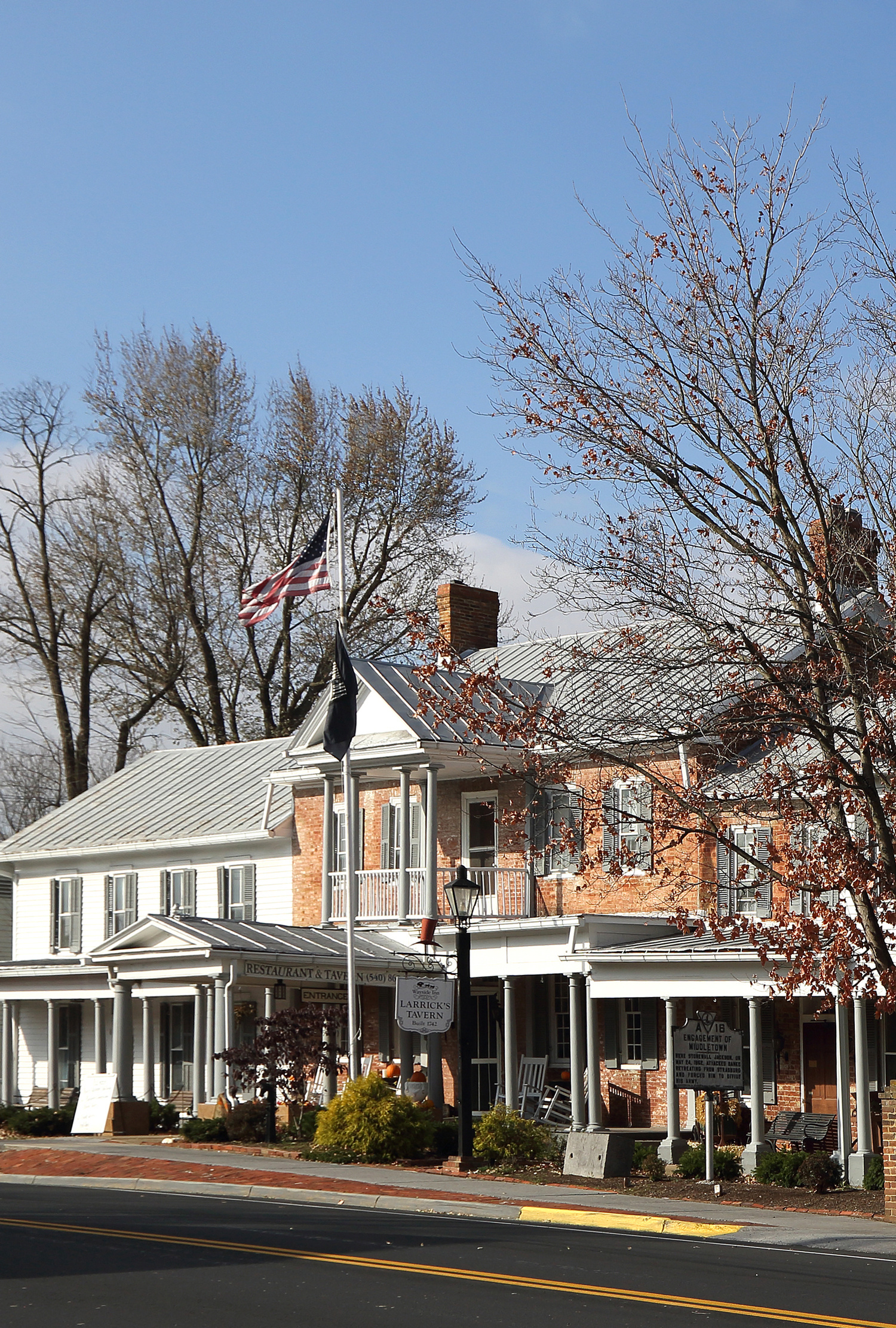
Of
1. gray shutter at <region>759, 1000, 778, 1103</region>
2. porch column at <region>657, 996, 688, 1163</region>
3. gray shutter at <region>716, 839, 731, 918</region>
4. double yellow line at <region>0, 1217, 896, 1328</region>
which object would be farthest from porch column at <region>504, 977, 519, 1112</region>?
double yellow line at <region>0, 1217, 896, 1328</region>

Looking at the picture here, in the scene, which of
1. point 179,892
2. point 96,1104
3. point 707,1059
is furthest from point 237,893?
point 707,1059

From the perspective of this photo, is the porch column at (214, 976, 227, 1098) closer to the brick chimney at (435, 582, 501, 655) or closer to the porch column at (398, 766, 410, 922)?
the porch column at (398, 766, 410, 922)

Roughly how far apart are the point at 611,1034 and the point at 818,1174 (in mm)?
8289

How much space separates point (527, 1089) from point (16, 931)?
1459 centimetres

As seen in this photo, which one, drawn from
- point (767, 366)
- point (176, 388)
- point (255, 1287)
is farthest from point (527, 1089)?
point (176, 388)

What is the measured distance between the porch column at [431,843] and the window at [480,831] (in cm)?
143

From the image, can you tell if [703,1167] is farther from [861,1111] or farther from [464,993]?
[464,993]

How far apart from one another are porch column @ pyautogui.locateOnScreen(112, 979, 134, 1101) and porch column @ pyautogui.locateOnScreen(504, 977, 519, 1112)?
6462mm

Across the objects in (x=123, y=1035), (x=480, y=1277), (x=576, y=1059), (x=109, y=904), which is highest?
(x=109, y=904)

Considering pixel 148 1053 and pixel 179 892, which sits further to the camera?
pixel 179 892

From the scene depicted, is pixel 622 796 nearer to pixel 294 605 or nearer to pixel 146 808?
pixel 146 808

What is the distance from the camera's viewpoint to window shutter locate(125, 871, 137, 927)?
36.7 metres

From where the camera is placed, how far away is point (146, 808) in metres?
38.3

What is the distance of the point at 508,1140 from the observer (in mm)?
22688
